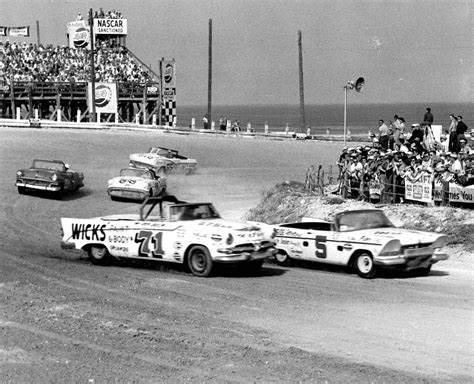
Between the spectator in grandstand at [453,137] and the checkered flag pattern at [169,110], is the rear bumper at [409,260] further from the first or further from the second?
the checkered flag pattern at [169,110]

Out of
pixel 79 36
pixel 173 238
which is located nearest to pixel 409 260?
pixel 173 238

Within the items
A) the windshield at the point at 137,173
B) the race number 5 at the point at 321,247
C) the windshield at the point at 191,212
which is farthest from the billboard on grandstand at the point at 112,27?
the race number 5 at the point at 321,247

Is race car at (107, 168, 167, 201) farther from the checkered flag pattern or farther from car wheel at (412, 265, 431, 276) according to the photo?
the checkered flag pattern

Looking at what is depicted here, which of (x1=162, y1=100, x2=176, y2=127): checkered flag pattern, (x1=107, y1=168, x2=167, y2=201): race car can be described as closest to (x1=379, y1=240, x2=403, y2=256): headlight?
(x1=107, y1=168, x2=167, y2=201): race car

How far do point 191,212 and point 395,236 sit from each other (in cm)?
381

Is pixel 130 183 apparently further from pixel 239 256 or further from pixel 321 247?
pixel 239 256

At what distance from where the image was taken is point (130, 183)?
2972 centimetres

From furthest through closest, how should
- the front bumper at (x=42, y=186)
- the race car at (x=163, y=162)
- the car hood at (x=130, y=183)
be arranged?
the race car at (x=163, y=162) < the car hood at (x=130, y=183) < the front bumper at (x=42, y=186)

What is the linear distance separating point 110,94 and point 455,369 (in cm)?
5373

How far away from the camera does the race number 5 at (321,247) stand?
16312 mm

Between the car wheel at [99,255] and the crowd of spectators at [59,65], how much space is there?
4968cm

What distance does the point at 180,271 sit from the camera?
53.0ft

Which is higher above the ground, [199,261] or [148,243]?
[148,243]

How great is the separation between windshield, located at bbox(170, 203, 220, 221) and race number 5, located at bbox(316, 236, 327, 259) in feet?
6.52
